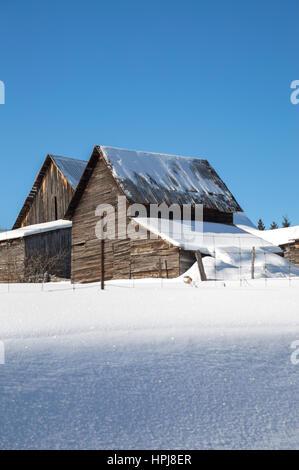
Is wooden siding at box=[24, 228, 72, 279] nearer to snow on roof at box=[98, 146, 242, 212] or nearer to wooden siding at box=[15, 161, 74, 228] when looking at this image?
wooden siding at box=[15, 161, 74, 228]

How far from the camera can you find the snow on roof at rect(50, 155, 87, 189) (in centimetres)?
3456

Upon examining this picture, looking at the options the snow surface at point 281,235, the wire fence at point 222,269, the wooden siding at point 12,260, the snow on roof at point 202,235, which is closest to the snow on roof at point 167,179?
the snow on roof at point 202,235

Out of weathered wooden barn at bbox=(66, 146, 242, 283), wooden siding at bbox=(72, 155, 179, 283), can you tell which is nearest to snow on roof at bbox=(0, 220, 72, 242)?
weathered wooden barn at bbox=(66, 146, 242, 283)

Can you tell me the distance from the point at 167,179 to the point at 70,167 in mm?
9475

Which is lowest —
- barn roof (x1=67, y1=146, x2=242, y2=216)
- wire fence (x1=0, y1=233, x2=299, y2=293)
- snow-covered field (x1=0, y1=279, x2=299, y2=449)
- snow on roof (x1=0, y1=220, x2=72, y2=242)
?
snow-covered field (x1=0, y1=279, x2=299, y2=449)

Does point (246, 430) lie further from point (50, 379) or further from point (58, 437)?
point (50, 379)

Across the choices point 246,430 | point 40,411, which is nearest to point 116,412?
point 40,411

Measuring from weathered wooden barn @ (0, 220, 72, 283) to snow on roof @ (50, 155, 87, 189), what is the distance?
9.70 ft

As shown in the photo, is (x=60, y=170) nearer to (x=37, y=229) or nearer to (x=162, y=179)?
(x=37, y=229)

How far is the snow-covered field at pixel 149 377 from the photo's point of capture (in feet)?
16.0

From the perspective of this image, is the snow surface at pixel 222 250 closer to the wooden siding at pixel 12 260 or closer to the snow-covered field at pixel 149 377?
the snow-covered field at pixel 149 377

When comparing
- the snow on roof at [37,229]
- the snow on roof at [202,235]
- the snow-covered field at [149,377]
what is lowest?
the snow-covered field at [149,377]

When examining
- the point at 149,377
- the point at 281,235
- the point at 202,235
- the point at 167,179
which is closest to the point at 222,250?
the point at 202,235

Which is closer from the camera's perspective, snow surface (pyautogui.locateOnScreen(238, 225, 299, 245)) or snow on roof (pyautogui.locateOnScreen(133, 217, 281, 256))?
snow on roof (pyautogui.locateOnScreen(133, 217, 281, 256))
